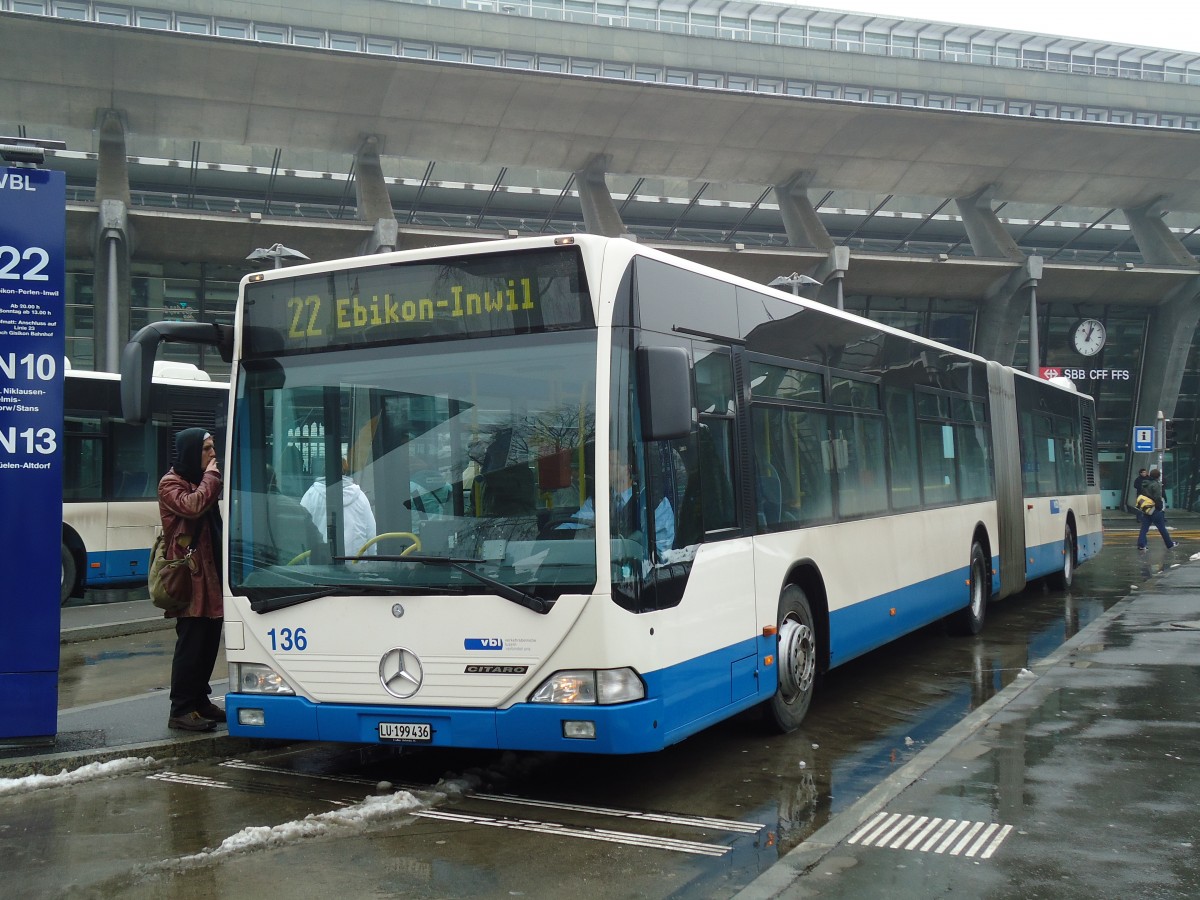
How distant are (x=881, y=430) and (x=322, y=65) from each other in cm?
2365

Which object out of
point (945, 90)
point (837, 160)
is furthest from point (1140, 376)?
point (837, 160)

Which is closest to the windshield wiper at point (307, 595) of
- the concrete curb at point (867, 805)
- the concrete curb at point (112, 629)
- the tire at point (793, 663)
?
the concrete curb at point (867, 805)

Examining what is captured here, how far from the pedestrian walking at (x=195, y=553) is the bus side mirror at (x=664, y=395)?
3.07 meters

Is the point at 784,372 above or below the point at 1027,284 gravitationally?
below

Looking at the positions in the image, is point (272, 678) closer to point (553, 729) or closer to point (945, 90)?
point (553, 729)

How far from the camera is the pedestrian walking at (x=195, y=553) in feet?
24.8

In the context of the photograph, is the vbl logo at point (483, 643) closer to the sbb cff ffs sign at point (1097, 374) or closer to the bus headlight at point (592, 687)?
the bus headlight at point (592, 687)

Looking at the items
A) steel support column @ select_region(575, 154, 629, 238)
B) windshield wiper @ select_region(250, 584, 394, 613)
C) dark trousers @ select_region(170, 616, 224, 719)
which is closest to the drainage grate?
windshield wiper @ select_region(250, 584, 394, 613)

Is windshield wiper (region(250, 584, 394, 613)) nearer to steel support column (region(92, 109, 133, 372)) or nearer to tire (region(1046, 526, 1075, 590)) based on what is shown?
tire (region(1046, 526, 1075, 590))

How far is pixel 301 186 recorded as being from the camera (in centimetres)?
3456

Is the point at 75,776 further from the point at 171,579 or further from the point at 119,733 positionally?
the point at 171,579

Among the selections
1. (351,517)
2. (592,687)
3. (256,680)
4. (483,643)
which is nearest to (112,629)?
(256,680)

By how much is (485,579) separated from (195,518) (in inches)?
99.4

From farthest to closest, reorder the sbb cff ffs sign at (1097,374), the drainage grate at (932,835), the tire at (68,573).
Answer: the sbb cff ffs sign at (1097,374), the tire at (68,573), the drainage grate at (932,835)
